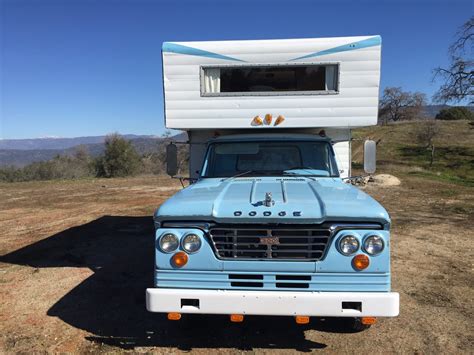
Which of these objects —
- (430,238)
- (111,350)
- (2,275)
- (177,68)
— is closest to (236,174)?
(177,68)

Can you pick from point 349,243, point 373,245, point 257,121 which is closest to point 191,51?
point 257,121

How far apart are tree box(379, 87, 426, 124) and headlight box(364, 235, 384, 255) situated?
228 ft

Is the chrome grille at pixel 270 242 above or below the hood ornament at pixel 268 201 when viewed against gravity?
below

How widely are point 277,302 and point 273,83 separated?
11.4ft

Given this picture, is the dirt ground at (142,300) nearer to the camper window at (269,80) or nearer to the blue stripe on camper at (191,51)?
the camper window at (269,80)

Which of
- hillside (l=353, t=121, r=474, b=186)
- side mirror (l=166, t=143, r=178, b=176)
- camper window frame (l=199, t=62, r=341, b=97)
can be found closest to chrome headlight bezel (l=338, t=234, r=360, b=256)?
camper window frame (l=199, t=62, r=341, b=97)

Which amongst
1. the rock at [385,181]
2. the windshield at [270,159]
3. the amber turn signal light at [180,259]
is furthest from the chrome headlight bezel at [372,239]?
the rock at [385,181]

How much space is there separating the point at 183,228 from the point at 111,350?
58.6 inches

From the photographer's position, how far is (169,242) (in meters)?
3.58

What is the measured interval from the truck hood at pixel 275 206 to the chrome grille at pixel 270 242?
109 mm

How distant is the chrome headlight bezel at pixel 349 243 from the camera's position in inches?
135

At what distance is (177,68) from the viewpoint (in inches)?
226

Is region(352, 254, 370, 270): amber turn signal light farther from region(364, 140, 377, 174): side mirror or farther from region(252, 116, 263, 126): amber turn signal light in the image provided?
region(252, 116, 263, 126): amber turn signal light

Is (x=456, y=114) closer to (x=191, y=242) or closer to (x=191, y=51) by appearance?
(x=191, y=51)
